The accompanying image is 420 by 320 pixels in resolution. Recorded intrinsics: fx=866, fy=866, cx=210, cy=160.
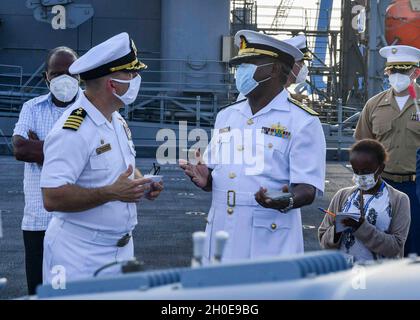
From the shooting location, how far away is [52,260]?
403cm

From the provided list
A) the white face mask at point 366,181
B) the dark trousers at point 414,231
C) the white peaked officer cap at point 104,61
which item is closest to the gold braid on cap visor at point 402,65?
the dark trousers at point 414,231

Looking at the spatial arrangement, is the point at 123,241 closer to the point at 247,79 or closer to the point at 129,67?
the point at 129,67

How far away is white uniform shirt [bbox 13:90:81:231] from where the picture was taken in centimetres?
505

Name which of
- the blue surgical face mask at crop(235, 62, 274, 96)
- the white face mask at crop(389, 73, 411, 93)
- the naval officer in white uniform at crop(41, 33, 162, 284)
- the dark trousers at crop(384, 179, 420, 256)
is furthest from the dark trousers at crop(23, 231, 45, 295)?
the white face mask at crop(389, 73, 411, 93)

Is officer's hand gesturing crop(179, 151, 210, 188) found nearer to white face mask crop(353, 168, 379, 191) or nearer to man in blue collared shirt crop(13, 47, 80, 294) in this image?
man in blue collared shirt crop(13, 47, 80, 294)

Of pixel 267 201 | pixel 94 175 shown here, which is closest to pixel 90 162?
pixel 94 175

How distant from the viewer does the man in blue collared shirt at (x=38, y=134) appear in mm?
5051

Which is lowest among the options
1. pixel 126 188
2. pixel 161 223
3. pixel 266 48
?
pixel 161 223

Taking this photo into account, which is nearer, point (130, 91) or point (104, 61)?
point (104, 61)

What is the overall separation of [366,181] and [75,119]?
2.08 m

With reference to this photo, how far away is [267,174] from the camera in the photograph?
4.18 metres

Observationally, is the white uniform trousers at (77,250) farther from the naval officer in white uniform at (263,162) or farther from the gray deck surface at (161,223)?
the gray deck surface at (161,223)

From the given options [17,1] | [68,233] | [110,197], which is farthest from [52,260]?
[17,1]
